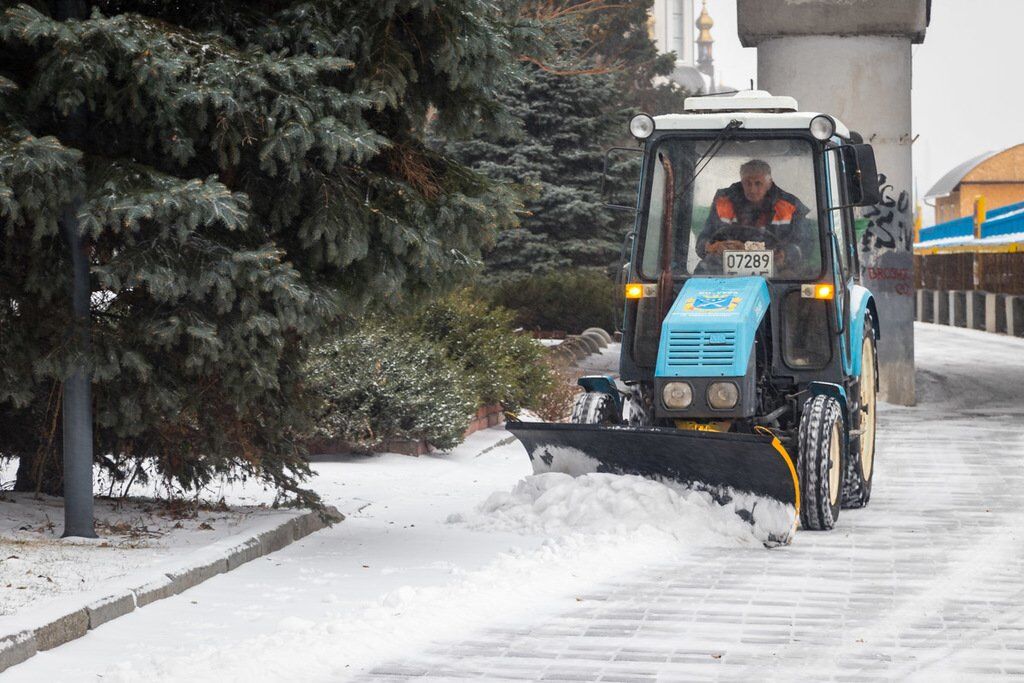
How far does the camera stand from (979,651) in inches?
285

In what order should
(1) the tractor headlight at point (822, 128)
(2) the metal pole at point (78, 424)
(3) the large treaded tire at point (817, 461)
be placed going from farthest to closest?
(1) the tractor headlight at point (822, 128) < (3) the large treaded tire at point (817, 461) < (2) the metal pole at point (78, 424)

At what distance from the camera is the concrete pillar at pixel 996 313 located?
1668 inches

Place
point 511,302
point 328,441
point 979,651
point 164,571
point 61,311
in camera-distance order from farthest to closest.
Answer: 1. point 511,302
2. point 328,441
3. point 61,311
4. point 164,571
5. point 979,651

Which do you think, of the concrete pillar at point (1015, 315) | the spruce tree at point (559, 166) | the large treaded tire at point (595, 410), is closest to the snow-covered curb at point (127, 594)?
the large treaded tire at point (595, 410)

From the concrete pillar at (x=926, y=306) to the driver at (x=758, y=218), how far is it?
41.9 meters

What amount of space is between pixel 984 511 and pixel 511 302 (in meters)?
18.2

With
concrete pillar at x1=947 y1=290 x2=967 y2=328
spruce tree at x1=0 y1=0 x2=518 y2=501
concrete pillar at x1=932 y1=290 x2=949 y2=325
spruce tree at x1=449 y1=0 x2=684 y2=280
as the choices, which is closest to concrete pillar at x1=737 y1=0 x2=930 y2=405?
spruce tree at x1=449 y1=0 x2=684 y2=280

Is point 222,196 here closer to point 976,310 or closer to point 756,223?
point 756,223

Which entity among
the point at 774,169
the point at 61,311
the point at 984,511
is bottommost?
the point at 984,511

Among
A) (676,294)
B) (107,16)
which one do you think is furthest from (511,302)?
(107,16)

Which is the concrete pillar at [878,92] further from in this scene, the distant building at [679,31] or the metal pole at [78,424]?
the distant building at [679,31]

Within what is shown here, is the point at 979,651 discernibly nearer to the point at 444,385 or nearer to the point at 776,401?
the point at 776,401

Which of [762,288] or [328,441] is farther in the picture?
[328,441]

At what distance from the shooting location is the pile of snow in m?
10.2
